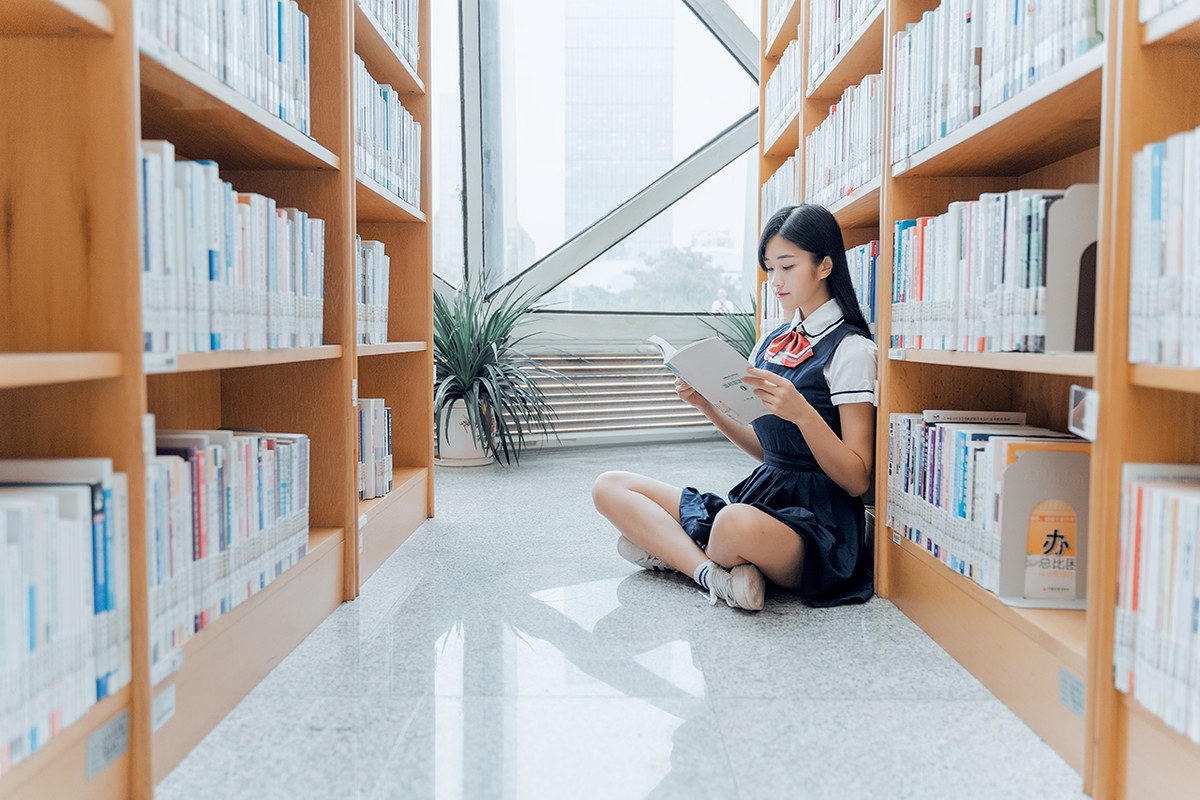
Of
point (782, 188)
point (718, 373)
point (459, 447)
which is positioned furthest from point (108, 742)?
point (459, 447)

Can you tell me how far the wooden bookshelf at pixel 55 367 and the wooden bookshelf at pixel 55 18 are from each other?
0.39 metres

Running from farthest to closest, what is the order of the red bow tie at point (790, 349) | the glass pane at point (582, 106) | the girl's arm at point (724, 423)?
1. the glass pane at point (582, 106)
2. the girl's arm at point (724, 423)
3. the red bow tie at point (790, 349)

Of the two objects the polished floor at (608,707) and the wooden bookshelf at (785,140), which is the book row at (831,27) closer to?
the wooden bookshelf at (785,140)

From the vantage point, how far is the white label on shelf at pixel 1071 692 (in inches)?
42.4

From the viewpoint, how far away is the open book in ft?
5.54

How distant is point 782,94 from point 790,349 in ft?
5.21

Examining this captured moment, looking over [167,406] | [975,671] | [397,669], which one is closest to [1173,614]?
[975,671]

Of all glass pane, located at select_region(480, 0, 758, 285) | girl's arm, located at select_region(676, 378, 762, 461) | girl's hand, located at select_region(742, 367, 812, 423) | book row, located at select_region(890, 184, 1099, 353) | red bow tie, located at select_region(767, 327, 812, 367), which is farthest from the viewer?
glass pane, located at select_region(480, 0, 758, 285)

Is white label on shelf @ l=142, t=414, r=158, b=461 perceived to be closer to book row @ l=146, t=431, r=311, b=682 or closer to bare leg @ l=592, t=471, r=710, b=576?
book row @ l=146, t=431, r=311, b=682

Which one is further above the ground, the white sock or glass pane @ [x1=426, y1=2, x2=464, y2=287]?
glass pane @ [x1=426, y1=2, x2=464, y2=287]

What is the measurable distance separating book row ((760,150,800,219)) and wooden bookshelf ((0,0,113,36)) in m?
2.19

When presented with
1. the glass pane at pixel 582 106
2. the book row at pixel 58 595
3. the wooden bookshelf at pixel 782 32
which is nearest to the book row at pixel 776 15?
the wooden bookshelf at pixel 782 32

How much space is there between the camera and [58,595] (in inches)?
34.6

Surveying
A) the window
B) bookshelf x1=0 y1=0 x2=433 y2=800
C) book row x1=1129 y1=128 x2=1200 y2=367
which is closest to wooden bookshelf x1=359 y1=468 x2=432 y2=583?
bookshelf x1=0 y1=0 x2=433 y2=800
